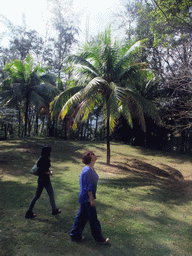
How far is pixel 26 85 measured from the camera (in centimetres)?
1680

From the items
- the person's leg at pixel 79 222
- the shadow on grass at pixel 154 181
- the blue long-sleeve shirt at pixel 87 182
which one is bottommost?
the shadow on grass at pixel 154 181

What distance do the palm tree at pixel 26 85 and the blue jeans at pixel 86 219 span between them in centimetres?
1380

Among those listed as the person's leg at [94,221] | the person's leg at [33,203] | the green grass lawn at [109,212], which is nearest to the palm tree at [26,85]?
the green grass lawn at [109,212]

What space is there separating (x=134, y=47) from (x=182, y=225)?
8.21 meters

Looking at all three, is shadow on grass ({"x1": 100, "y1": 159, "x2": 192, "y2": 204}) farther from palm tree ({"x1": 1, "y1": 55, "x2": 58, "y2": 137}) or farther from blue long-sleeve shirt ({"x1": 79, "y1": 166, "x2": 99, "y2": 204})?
palm tree ({"x1": 1, "y1": 55, "x2": 58, "y2": 137})

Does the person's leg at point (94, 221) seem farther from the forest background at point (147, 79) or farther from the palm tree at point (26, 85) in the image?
the palm tree at point (26, 85)

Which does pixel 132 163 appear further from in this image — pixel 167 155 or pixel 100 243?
pixel 100 243

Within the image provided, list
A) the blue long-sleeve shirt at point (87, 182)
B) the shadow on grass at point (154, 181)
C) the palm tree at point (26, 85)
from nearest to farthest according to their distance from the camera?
the blue long-sleeve shirt at point (87, 182)
the shadow on grass at point (154, 181)
the palm tree at point (26, 85)

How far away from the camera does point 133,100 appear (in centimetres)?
1028

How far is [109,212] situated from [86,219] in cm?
178

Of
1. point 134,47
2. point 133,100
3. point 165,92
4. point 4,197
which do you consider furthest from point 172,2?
point 4,197

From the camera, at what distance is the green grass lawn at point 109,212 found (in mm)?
3623

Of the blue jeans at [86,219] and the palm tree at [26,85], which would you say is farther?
the palm tree at [26,85]

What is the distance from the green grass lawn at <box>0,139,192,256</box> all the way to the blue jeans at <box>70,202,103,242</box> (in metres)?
0.15
